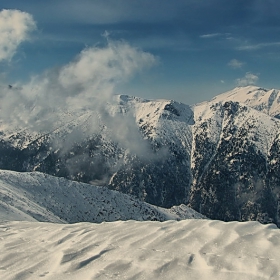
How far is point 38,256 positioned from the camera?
11.5 m

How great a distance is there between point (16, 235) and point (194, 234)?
841cm

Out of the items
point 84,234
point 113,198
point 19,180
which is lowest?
point 113,198

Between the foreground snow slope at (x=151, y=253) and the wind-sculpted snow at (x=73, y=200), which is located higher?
the foreground snow slope at (x=151, y=253)

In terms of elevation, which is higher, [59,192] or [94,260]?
[94,260]

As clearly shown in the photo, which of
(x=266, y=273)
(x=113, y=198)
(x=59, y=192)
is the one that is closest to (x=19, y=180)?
(x=59, y=192)

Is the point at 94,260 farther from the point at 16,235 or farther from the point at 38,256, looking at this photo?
the point at 16,235

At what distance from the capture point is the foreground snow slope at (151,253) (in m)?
9.42

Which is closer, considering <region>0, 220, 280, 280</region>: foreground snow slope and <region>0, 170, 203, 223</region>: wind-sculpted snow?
<region>0, 220, 280, 280</region>: foreground snow slope

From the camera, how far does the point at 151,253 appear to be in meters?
10.9

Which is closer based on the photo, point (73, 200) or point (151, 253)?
point (151, 253)

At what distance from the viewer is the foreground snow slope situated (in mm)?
9422

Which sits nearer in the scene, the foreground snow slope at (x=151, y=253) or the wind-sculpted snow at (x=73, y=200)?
the foreground snow slope at (x=151, y=253)

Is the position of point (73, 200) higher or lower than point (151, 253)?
lower

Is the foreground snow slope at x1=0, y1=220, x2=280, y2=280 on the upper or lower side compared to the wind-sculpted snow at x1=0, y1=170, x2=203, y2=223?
upper
